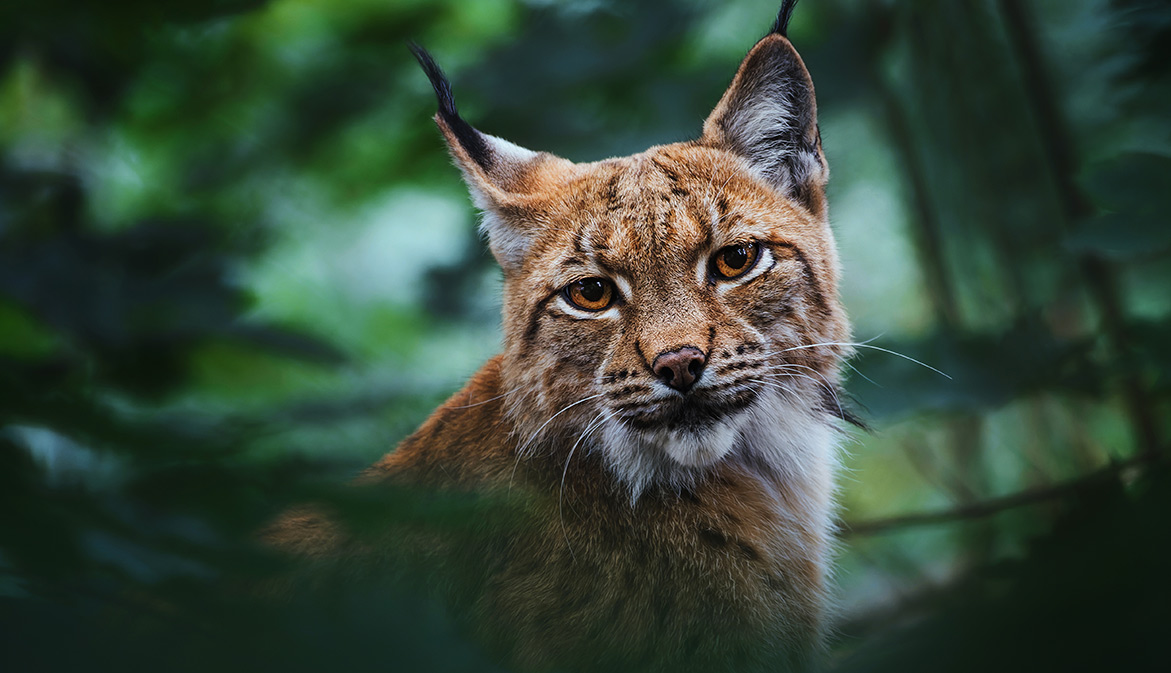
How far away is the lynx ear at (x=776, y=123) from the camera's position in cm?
183

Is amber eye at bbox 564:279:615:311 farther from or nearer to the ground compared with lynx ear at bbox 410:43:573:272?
nearer to the ground

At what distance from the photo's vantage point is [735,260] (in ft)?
5.82

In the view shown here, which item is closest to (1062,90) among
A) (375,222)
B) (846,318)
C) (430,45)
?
(846,318)

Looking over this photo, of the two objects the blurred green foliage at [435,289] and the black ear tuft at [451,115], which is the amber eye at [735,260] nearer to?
the blurred green foliage at [435,289]

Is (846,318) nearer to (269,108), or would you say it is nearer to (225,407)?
(225,407)

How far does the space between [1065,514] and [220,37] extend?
2.38 meters

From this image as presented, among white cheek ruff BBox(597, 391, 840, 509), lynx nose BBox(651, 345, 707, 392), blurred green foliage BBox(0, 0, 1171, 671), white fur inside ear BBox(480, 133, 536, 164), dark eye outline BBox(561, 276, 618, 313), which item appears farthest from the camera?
white fur inside ear BBox(480, 133, 536, 164)

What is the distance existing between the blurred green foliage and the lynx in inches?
8.4

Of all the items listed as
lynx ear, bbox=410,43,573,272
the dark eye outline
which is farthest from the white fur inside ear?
the dark eye outline

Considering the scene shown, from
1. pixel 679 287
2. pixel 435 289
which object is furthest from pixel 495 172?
pixel 435 289

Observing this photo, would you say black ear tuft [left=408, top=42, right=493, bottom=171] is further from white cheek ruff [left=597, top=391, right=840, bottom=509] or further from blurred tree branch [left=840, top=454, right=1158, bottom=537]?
blurred tree branch [left=840, top=454, right=1158, bottom=537]

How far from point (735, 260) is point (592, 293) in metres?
0.32

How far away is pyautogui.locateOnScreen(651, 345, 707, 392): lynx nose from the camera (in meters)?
1.55

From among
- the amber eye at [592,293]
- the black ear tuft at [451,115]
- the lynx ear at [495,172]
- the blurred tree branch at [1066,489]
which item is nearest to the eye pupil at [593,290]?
the amber eye at [592,293]
